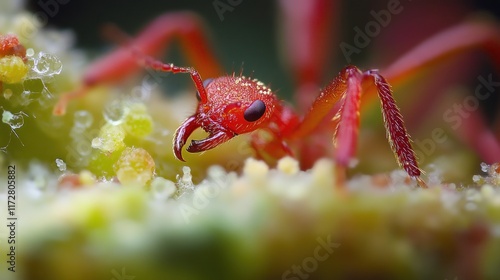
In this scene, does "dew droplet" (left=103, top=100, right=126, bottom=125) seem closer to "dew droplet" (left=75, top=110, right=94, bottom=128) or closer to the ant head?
"dew droplet" (left=75, top=110, right=94, bottom=128)

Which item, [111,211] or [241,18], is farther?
[241,18]

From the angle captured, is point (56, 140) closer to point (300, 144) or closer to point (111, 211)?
point (111, 211)

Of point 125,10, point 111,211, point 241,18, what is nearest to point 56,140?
point 111,211

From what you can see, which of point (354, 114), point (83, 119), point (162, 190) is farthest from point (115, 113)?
point (354, 114)

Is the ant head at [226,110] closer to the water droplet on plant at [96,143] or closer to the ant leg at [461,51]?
the water droplet on plant at [96,143]

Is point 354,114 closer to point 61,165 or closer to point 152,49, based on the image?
point 61,165

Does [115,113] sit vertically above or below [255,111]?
above
